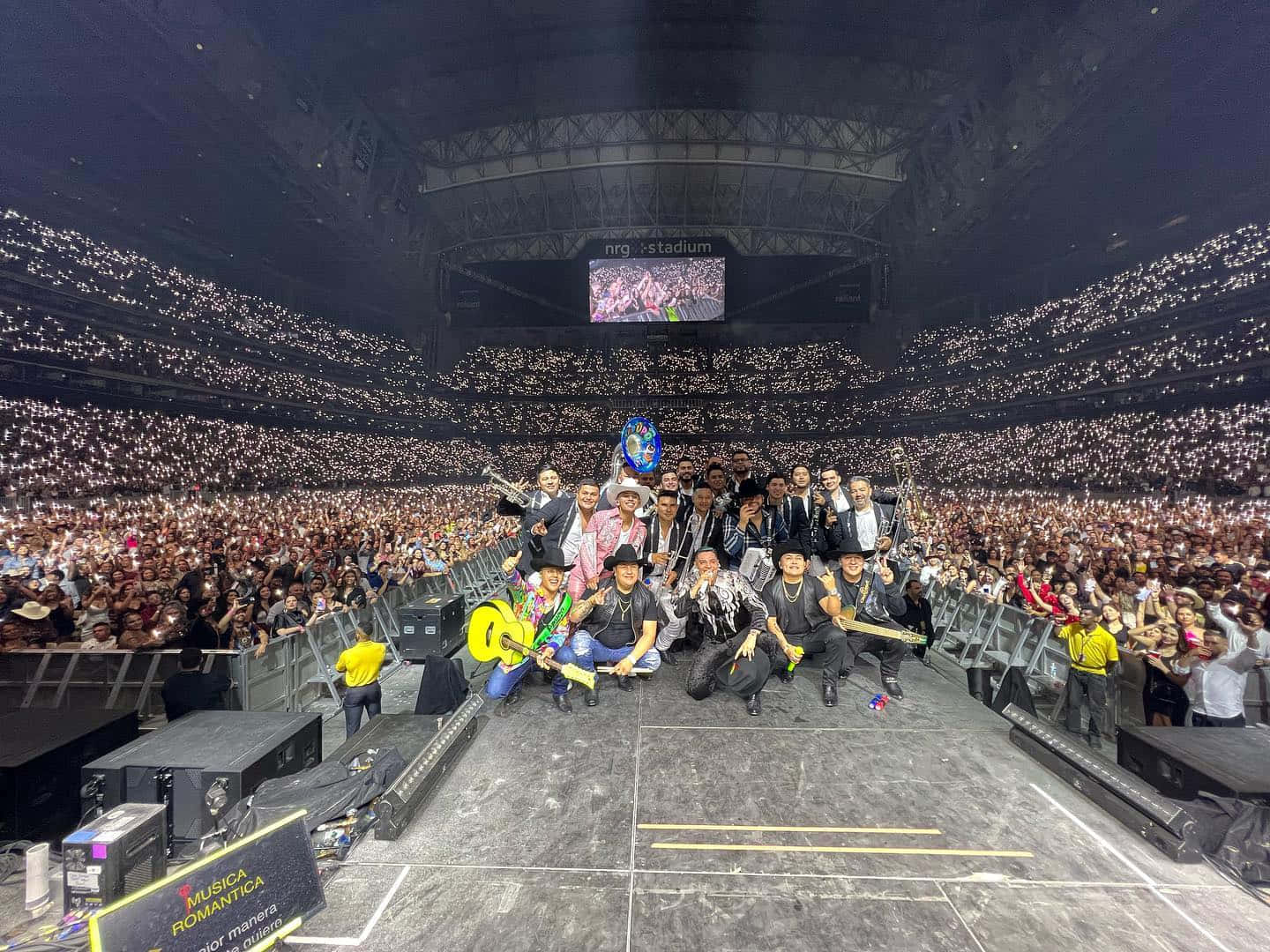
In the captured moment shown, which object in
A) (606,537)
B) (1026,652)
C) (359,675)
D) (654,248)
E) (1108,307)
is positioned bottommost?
(1026,652)

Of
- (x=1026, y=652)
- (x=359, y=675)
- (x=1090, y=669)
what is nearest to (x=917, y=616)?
(x=1026, y=652)

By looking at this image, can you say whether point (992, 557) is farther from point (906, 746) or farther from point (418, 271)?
point (418, 271)

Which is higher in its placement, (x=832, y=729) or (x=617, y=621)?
(x=617, y=621)

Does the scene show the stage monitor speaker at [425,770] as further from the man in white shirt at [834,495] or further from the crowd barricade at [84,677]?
the man in white shirt at [834,495]

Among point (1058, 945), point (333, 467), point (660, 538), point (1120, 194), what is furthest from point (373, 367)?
point (1120, 194)

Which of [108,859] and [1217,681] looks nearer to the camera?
Answer: [108,859]

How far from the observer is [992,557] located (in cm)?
919

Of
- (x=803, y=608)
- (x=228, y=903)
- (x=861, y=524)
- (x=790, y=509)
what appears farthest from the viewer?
(x=790, y=509)

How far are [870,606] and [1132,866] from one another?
8.22ft

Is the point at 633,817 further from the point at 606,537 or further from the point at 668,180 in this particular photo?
the point at 668,180

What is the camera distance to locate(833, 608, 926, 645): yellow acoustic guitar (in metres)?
4.80

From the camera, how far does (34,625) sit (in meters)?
5.49

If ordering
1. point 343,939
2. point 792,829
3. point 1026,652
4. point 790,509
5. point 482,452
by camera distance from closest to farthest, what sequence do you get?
point 343,939, point 792,829, point 790,509, point 1026,652, point 482,452

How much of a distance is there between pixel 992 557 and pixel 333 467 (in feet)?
58.9
